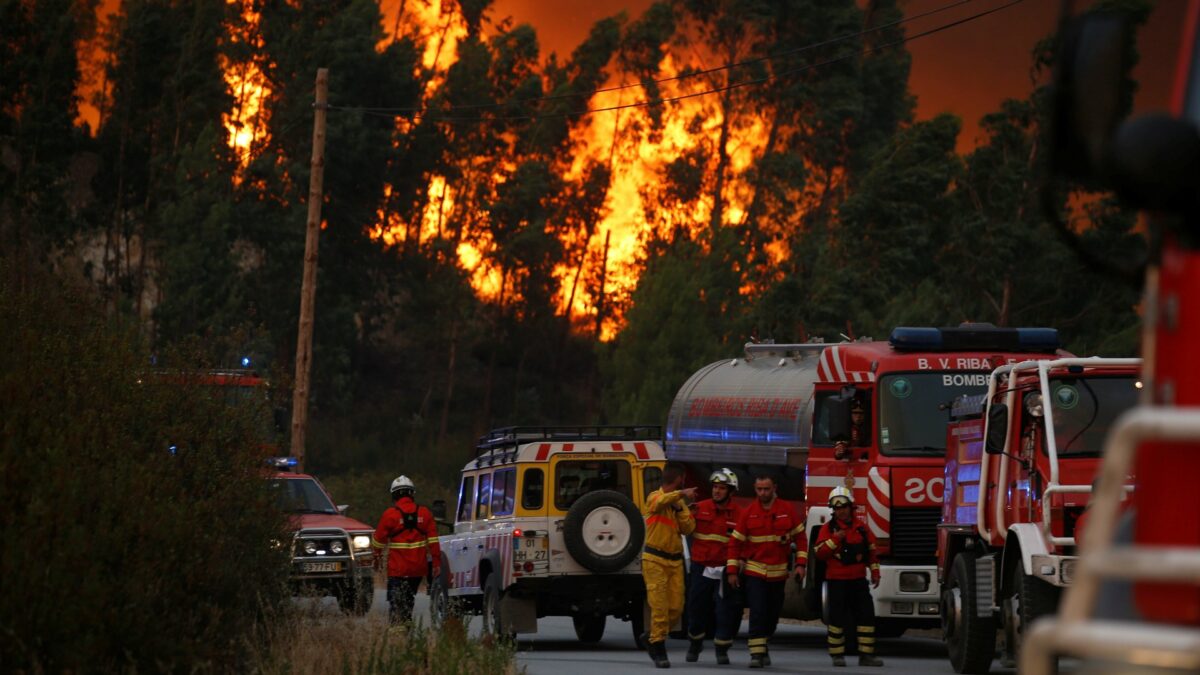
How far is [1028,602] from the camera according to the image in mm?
15195

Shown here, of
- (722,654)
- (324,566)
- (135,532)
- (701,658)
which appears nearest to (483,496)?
(324,566)

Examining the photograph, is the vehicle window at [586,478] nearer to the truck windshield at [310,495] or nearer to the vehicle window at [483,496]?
the vehicle window at [483,496]

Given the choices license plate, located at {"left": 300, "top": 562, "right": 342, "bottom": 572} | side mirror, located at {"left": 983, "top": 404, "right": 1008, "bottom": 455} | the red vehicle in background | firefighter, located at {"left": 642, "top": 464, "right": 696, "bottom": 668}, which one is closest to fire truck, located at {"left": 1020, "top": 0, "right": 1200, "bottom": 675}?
side mirror, located at {"left": 983, "top": 404, "right": 1008, "bottom": 455}

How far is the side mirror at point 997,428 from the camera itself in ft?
53.4

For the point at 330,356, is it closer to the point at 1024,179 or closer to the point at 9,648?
the point at 1024,179

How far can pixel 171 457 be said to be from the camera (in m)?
13.4

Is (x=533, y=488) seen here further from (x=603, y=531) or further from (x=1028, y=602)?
(x=1028, y=602)

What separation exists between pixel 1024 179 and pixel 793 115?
1851cm

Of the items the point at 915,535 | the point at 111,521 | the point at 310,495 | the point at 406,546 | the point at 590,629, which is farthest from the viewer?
the point at 310,495

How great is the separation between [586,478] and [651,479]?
2.34 ft

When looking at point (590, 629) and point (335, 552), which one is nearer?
point (590, 629)

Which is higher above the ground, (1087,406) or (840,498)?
(1087,406)

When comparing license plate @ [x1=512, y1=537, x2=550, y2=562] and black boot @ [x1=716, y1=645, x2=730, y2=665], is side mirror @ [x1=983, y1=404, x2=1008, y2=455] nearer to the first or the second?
black boot @ [x1=716, y1=645, x2=730, y2=665]

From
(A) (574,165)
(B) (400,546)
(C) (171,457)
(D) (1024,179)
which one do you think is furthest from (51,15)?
(C) (171,457)
